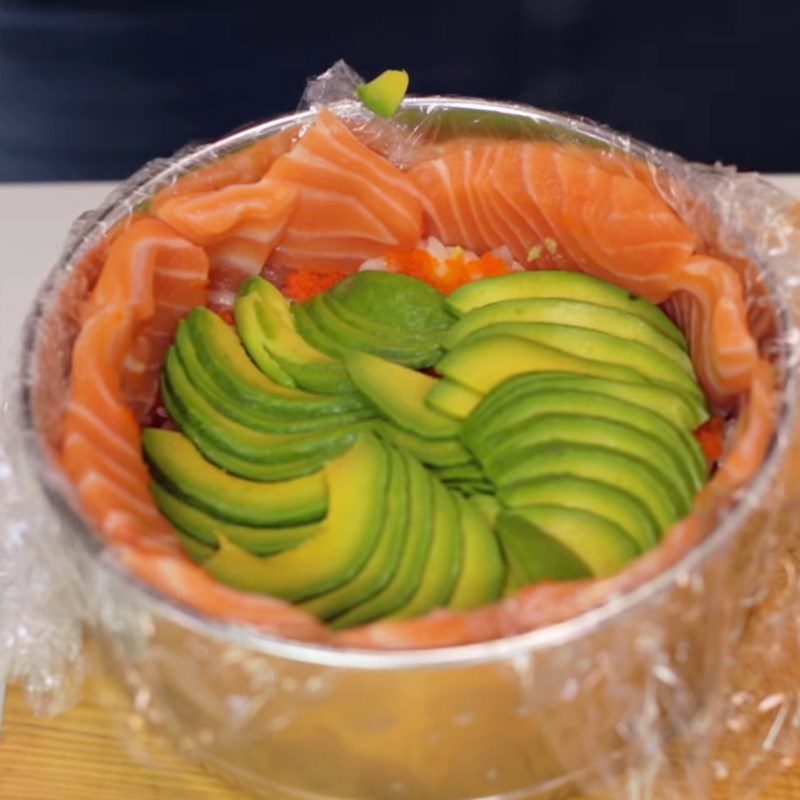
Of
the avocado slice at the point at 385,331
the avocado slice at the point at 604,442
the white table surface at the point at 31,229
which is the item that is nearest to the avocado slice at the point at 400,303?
the avocado slice at the point at 385,331

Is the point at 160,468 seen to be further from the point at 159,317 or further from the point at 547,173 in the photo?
the point at 547,173

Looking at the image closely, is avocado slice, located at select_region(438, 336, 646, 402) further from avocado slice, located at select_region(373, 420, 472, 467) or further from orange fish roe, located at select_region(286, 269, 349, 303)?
orange fish roe, located at select_region(286, 269, 349, 303)

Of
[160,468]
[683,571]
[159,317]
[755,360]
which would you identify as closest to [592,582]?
[683,571]

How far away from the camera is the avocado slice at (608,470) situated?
3.15 ft

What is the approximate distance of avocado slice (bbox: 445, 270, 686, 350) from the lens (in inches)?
45.5

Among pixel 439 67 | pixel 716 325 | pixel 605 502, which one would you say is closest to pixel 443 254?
pixel 716 325

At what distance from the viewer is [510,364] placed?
1055 mm

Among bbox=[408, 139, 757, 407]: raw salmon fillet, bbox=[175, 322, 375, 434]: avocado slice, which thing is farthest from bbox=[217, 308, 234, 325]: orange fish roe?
bbox=[408, 139, 757, 407]: raw salmon fillet

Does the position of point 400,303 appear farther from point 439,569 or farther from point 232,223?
point 439,569

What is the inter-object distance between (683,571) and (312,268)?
618 mm

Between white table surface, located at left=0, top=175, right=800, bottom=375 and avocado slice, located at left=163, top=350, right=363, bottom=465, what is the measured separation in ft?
1.57

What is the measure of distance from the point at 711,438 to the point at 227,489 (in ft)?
1.44

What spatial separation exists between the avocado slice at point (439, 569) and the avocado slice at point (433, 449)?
0.07 m

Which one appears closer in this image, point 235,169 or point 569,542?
point 569,542
